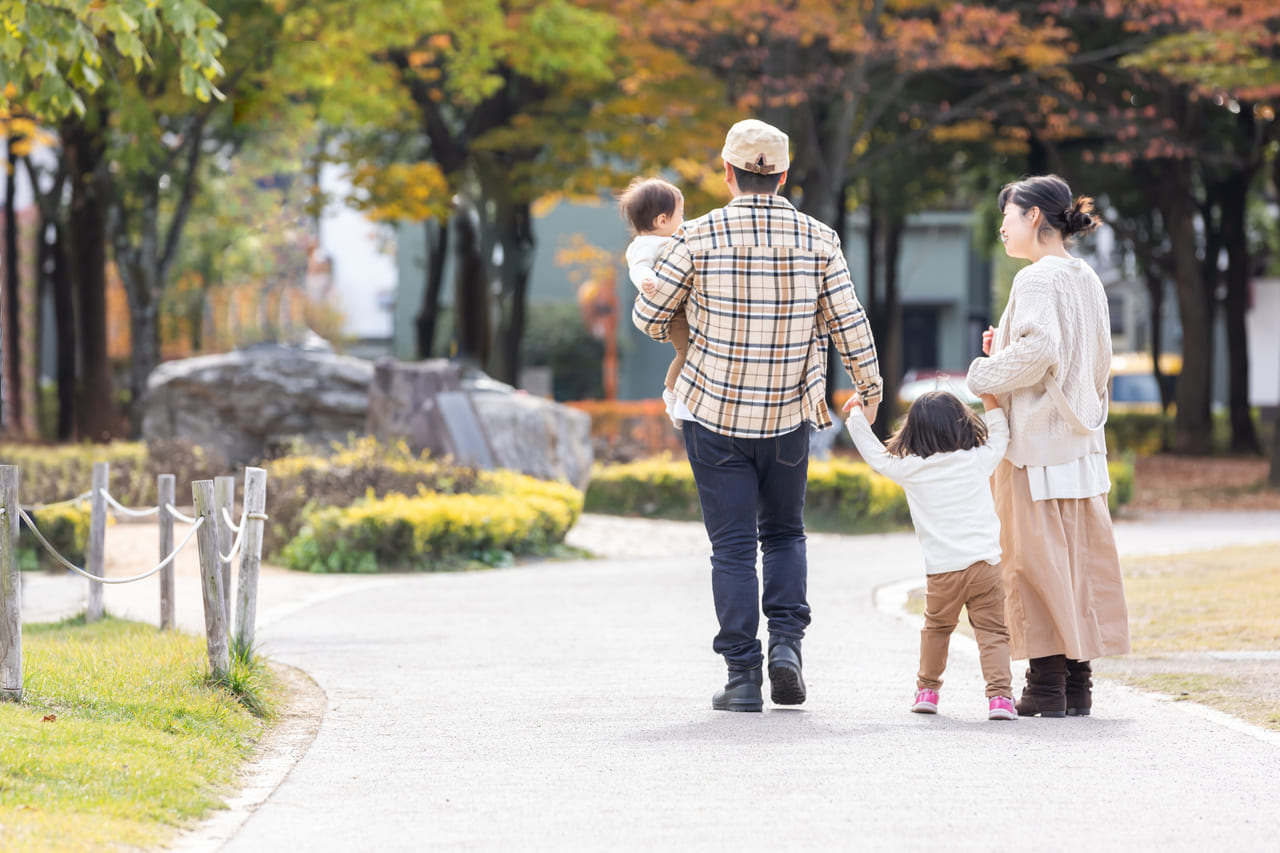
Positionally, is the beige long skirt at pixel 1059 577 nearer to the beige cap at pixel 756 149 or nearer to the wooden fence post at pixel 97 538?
the beige cap at pixel 756 149

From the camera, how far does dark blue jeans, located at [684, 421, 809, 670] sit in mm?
5508

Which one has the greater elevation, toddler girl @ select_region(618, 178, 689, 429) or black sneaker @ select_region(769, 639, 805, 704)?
toddler girl @ select_region(618, 178, 689, 429)

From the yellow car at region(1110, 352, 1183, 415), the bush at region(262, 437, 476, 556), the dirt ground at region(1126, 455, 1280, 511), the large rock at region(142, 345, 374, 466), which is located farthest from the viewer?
the yellow car at region(1110, 352, 1183, 415)

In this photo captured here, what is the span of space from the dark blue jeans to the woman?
72 centimetres

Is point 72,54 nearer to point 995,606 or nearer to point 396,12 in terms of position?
point 995,606

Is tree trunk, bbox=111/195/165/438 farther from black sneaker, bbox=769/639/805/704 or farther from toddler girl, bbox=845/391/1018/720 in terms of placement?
toddler girl, bbox=845/391/1018/720

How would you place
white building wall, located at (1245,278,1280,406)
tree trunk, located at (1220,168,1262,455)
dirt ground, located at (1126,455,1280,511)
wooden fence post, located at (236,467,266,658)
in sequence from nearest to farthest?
wooden fence post, located at (236,467,266,658), dirt ground, located at (1126,455,1280,511), white building wall, located at (1245,278,1280,406), tree trunk, located at (1220,168,1262,455)

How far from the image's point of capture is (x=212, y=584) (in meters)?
5.66

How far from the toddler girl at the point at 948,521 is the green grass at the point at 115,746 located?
7.38 feet

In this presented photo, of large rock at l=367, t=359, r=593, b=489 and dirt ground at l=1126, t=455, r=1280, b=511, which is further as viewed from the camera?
dirt ground at l=1126, t=455, r=1280, b=511

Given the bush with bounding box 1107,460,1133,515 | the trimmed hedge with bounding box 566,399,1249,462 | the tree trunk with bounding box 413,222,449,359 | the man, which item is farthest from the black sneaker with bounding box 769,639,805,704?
the tree trunk with bounding box 413,222,449,359

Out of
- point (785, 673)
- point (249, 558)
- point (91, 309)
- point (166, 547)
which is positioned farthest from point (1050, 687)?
point (91, 309)

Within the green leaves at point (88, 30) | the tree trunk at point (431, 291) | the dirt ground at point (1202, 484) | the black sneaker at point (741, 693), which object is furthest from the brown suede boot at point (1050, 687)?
the tree trunk at point (431, 291)

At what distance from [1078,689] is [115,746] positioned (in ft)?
10.3
